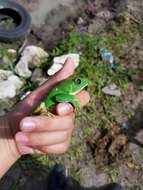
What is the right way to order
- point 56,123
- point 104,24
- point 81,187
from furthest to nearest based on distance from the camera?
point 104,24 < point 81,187 < point 56,123

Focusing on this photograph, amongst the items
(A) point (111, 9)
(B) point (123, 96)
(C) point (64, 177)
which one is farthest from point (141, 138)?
(A) point (111, 9)

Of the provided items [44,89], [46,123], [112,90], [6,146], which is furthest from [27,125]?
[112,90]

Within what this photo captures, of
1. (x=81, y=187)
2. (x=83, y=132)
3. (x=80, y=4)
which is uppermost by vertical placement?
(x=80, y=4)

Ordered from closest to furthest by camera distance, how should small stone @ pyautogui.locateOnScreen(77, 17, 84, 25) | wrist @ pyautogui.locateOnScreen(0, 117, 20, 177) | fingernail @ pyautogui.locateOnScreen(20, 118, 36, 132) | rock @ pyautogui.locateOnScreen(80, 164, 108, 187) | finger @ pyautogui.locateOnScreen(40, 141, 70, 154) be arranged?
1. fingernail @ pyautogui.locateOnScreen(20, 118, 36, 132)
2. finger @ pyautogui.locateOnScreen(40, 141, 70, 154)
3. wrist @ pyautogui.locateOnScreen(0, 117, 20, 177)
4. rock @ pyautogui.locateOnScreen(80, 164, 108, 187)
5. small stone @ pyautogui.locateOnScreen(77, 17, 84, 25)

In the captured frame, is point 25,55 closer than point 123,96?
No

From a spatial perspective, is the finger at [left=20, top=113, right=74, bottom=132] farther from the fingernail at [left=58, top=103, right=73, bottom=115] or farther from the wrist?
the wrist

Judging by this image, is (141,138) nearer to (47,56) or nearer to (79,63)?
(79,63)

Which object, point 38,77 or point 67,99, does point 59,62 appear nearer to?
point 38,77

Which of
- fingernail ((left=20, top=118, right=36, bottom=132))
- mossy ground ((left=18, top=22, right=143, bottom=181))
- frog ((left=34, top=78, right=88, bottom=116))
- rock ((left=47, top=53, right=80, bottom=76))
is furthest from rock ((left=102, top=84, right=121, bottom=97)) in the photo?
fingernail ((left=20, top=118, right=36, bottom=132))
